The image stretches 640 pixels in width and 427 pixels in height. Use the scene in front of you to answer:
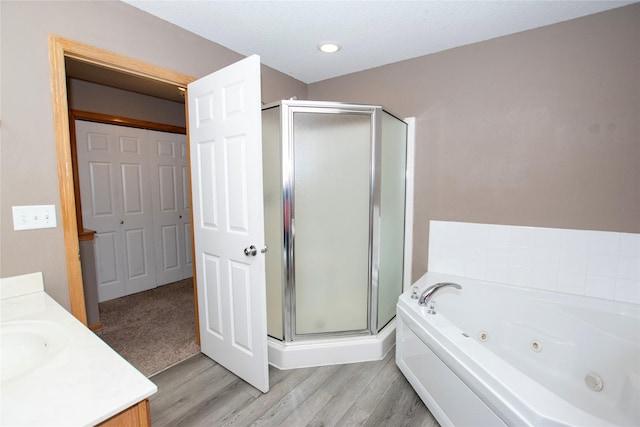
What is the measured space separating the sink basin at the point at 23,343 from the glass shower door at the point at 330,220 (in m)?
1.31

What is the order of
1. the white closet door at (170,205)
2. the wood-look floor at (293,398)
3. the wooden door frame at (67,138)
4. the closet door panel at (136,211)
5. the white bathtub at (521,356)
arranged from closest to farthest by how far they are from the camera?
the white bathtub at (521,356), the wooden door frame at (67,138), the wood-look floor at (293,398), the closet door panel at (136,211), the white closet door at (170,205)

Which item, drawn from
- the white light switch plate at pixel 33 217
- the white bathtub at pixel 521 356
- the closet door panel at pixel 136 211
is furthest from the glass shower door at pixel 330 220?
the closet door panel at pixel 136 211

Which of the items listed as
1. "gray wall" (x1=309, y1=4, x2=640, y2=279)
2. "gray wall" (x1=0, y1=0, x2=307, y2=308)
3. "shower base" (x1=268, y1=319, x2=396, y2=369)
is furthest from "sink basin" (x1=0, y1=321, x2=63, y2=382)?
"gray wall" (x1=309, y1=4, x2=640, y2=279)

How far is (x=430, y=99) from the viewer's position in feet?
7.90

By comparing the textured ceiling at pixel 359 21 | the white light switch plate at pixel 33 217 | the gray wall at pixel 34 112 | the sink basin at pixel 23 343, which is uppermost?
the textured ceiling at pixel 359 21

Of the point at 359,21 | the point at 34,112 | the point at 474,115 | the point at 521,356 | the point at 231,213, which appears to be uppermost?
the point at 359,21

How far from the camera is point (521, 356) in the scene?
1.86 m

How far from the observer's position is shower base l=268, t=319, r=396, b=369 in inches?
83.0

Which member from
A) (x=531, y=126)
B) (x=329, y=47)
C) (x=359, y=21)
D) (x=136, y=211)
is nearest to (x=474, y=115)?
(x=531, y=126)

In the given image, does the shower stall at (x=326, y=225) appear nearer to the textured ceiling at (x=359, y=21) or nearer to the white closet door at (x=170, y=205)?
the textured ceiling at (x=359, y=21)

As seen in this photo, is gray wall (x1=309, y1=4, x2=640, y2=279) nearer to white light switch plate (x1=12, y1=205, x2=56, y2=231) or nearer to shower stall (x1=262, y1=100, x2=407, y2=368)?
shower stall (x1=262, y1=100, x2=407, y2=368)

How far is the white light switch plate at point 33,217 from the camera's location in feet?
4.53

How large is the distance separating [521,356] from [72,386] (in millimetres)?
2262

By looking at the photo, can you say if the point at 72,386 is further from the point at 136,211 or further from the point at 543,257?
the point at 136,211
